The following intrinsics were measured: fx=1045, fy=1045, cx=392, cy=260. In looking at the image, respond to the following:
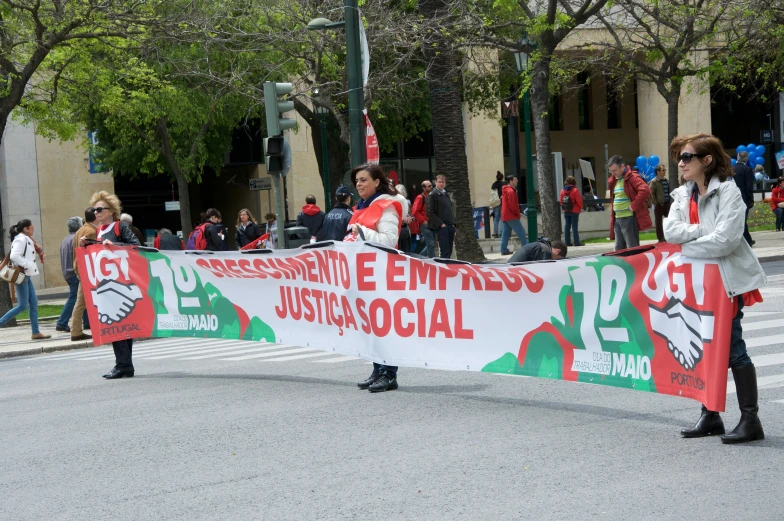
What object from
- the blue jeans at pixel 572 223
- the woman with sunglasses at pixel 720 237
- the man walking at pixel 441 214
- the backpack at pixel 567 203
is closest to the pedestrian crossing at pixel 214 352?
the woman with sunglasses at pixel 720 237

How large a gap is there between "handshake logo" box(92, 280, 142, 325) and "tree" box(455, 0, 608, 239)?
12.5 meters

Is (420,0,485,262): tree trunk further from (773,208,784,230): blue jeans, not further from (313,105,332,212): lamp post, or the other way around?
(773,208,784,230): blue jeans

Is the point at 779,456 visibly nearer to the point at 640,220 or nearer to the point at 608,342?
the point at 608,342

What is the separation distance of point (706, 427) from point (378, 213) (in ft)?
10.9

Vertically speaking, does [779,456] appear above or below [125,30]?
below

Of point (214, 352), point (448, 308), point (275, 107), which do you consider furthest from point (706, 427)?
point (275, 107)

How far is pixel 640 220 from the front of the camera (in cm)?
1691

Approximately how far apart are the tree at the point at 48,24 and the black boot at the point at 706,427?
1498 cm

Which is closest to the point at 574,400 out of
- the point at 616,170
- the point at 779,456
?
the point at 779,456

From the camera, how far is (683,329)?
6309 mm

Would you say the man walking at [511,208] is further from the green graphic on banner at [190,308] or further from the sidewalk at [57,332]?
the green graphic on banner at [190,308]

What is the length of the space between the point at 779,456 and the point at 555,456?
4.04 feet

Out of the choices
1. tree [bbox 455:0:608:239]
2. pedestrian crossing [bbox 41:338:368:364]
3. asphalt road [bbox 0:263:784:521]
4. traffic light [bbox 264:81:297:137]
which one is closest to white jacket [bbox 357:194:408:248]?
asphalt road [bbox 0:263:784:521]

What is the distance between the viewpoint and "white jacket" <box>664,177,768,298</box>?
5.92 meters
